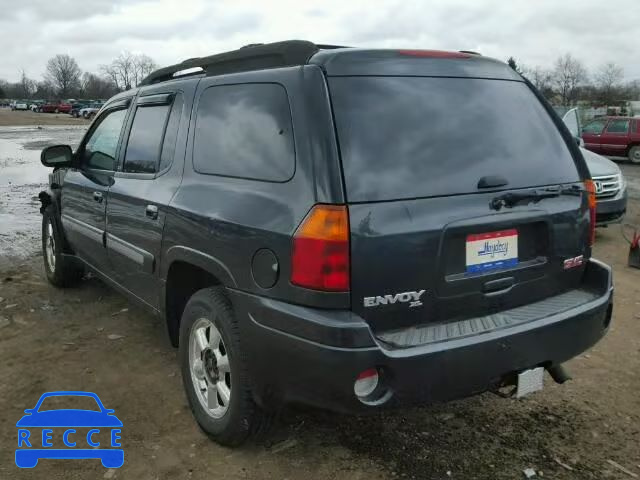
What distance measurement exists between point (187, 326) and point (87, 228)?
1860mm

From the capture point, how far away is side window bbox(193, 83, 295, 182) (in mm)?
2602

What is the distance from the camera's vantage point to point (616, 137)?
64.3 feet

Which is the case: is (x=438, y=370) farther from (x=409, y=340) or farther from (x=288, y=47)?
(x=288, y=47)

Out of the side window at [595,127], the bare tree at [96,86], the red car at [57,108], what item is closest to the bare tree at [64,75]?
the bare tree at [96,86]

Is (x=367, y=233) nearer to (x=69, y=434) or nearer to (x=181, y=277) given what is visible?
(x=181, y=277)

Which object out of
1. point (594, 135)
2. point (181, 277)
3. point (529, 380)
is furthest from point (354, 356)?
point (594, 135)

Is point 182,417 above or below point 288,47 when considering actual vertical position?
below

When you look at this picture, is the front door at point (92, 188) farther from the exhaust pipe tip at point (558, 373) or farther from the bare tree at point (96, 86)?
the bare tree at point (96, 86)

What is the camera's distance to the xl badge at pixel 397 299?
238 cm

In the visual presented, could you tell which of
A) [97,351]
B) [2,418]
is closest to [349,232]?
[2,418]

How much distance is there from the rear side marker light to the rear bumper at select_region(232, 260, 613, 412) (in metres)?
0.04

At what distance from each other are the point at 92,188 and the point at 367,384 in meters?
2.90

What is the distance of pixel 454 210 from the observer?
2.54 meters

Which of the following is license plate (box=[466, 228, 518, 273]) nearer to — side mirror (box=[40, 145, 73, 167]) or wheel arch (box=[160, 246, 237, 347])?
wheel arch (box=[160, 246, 237, 347])
